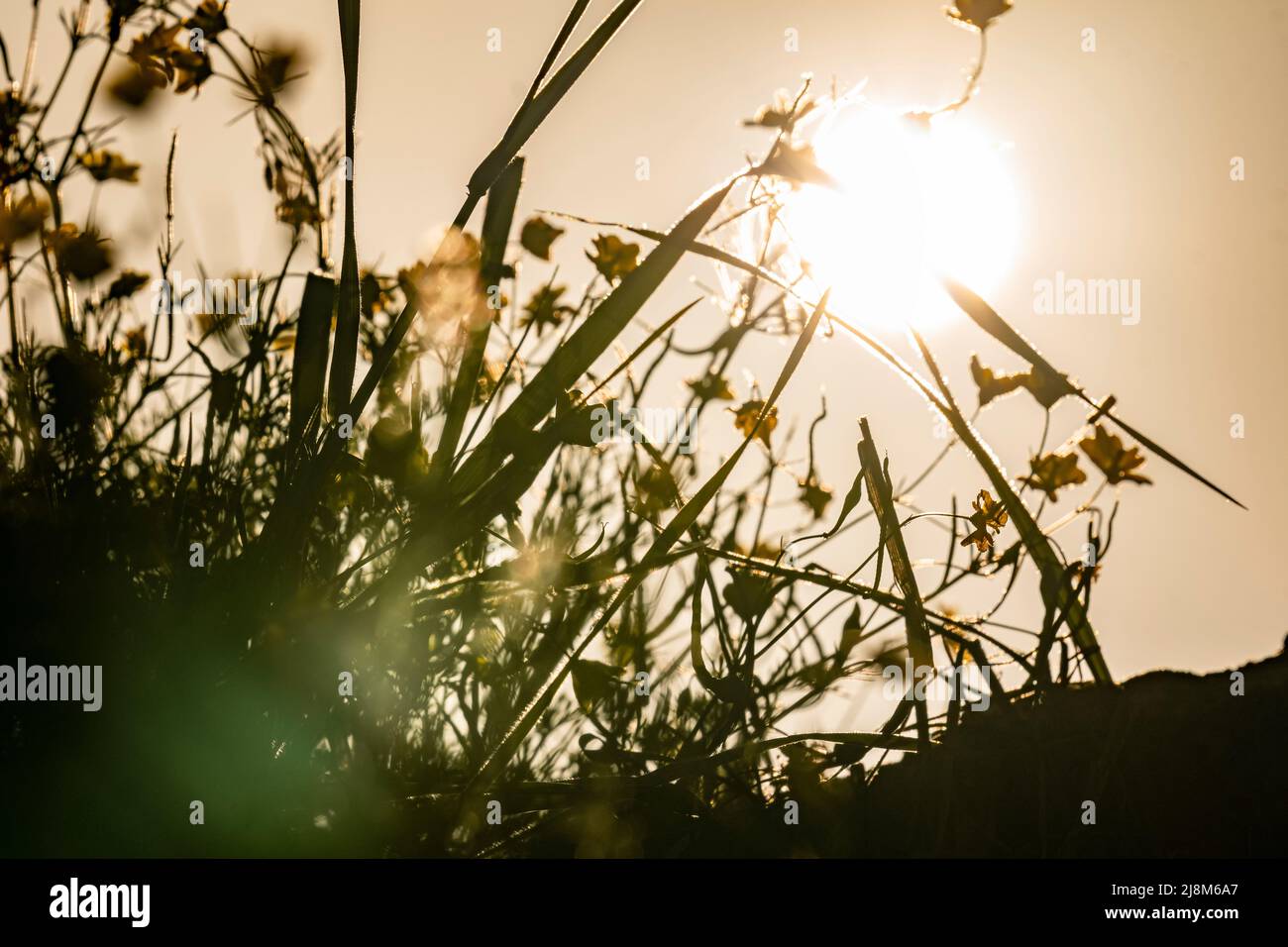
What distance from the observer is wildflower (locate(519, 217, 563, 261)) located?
1.36 m

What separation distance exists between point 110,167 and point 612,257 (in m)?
0.96

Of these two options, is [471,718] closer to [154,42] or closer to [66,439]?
[66,439]

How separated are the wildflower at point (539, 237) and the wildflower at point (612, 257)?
7cm

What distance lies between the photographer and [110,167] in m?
1.60

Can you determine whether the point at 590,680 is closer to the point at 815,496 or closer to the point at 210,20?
the point at 815,496

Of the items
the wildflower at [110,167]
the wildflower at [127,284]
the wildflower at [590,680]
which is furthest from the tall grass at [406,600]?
the wildflower at [110,167]

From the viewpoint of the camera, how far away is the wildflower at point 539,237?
4.46 feet

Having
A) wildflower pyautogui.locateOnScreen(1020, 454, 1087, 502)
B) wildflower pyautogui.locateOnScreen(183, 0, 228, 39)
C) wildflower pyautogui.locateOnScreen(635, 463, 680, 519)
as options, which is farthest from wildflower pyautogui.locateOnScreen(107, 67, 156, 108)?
wildflower pyautogui.locateOnScreen(1020, 454, 1087, 502)

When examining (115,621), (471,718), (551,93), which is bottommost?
(471,718)

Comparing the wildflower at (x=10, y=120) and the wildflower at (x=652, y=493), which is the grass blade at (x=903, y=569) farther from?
the wildflower at (x=10, y=120)

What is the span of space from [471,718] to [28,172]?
86cm
